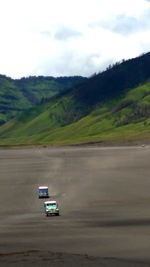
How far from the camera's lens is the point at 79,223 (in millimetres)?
→ 53312

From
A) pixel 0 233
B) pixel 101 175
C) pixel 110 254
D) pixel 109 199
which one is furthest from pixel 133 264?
pixel 101 175

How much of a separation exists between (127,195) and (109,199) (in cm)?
404

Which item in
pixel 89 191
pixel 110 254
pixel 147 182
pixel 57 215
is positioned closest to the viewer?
pixel 110 254

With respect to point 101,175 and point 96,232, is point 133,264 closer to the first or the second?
point 96,232

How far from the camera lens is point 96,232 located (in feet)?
156

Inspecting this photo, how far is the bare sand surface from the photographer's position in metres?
35.5

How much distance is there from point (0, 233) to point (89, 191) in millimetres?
35773

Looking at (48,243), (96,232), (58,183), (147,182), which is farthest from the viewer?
(58,183)

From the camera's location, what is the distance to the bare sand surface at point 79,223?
1399 inches

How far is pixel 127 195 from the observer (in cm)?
7625

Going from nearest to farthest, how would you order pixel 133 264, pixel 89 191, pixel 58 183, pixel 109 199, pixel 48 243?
1. pixel 133 264
2. pixel 48 243
3. pixel 109 199
4. pixel 89 191
5. pixel 58 183

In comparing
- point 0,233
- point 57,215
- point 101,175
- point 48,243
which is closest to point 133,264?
point 48,243

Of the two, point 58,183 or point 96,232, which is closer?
point 96,232

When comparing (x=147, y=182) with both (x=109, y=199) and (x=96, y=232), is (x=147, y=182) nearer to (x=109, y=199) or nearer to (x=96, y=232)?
(x=109, y=199)
